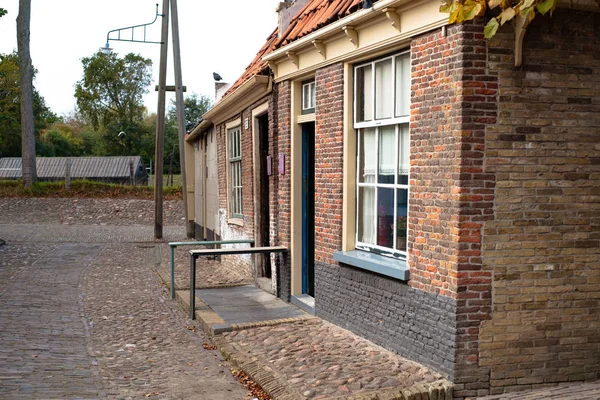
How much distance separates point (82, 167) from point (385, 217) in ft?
136

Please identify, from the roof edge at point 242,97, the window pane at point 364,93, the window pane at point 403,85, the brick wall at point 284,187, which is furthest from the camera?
the roof edge at point 242,97

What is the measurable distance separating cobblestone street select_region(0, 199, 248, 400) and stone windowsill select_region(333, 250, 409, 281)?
175 cm

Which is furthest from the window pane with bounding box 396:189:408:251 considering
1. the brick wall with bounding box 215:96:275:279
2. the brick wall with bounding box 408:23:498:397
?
the brick wall with bounding box 215:96:275:279

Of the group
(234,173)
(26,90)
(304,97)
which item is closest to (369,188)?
(304,97)

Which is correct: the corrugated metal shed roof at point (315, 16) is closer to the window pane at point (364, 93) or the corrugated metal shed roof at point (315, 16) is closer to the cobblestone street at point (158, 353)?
the window pane at point (364, 93)

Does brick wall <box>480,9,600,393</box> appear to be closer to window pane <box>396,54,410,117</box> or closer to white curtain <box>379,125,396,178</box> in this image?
window pane <box>396,54,410,117</box>

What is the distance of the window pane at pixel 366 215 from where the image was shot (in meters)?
7.30

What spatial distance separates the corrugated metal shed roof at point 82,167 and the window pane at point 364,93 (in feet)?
123

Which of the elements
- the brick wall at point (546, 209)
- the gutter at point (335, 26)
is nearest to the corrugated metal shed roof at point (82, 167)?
the gutter at point (335, 26)

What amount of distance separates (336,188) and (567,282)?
2.88 metres

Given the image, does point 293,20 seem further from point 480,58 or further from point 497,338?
point 497,338

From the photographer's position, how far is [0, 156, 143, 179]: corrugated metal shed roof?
43656mm

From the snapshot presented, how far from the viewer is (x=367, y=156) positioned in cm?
735

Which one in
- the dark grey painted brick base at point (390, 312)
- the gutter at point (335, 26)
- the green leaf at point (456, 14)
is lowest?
the dark grey painted brick base at point (390, 312)
